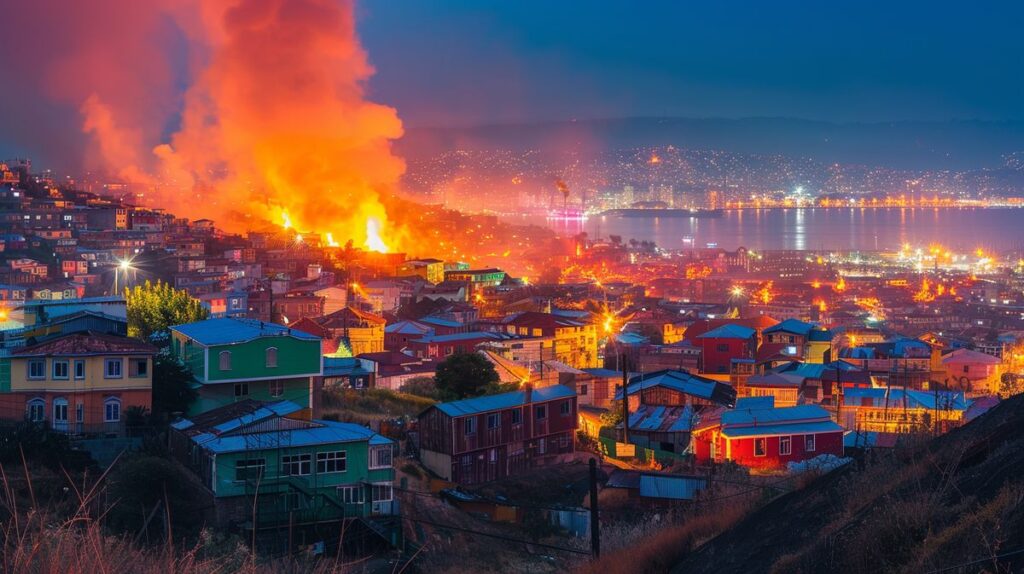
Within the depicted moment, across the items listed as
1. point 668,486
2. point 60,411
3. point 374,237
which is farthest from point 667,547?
point 374,237

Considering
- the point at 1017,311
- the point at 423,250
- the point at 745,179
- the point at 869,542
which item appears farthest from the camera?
the point at 745,179

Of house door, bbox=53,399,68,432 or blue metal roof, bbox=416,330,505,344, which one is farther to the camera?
blue metal roof, bbox=416,330,505,344

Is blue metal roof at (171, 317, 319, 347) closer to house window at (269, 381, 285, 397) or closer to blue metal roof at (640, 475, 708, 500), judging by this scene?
house window at (269, 381, 285, 397)

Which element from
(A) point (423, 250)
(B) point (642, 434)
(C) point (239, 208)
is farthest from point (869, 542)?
(C) point (239, 208)

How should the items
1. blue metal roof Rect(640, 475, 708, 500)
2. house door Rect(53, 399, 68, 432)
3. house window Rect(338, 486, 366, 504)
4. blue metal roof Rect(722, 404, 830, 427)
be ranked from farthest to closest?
blue metal roof Rect(722, 404, 830, 427) → house door Rect(53, 399, 68, 432) → blue metal roof Rect(640, 475, 708, 500) → house window Rect(338, 486, 366, 504)

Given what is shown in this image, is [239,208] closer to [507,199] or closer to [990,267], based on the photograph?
[990,267]

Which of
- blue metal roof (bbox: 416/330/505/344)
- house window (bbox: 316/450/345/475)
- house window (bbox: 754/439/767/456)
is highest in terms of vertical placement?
blue metal roof (bbox: 416/330/505/344)

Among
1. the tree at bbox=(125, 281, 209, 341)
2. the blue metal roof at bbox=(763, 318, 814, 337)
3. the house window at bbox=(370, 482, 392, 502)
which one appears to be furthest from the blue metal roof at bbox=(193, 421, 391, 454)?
the blue metal roof at bbox=(763, 318, 814, 337)

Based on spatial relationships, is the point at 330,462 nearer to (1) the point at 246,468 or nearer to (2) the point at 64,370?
(1) the point at 246,468
